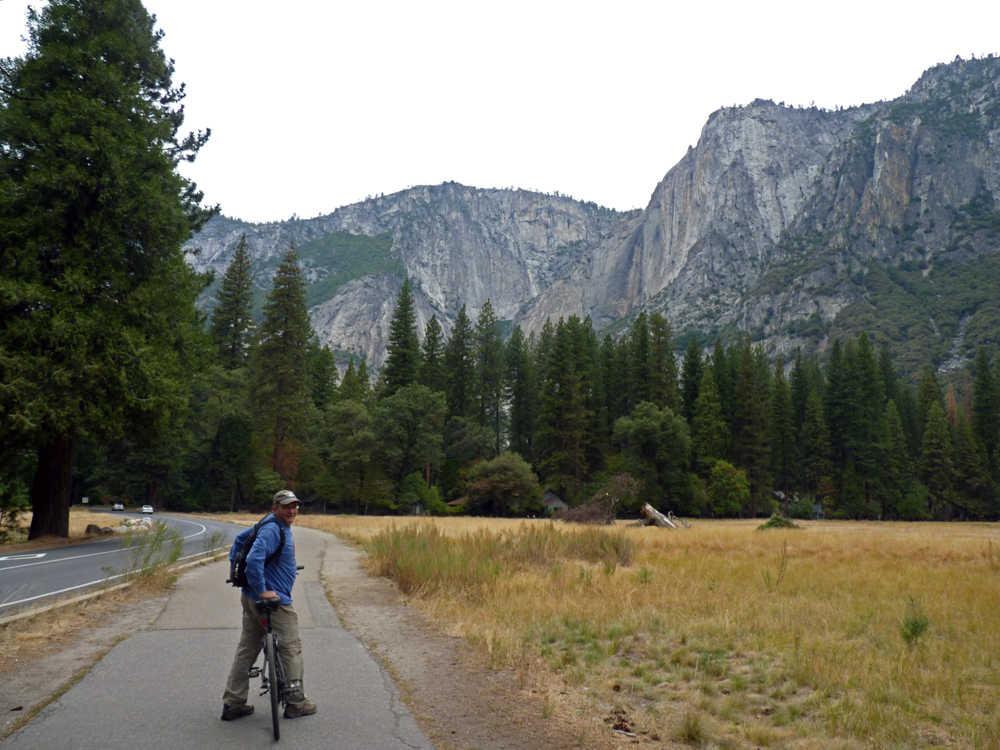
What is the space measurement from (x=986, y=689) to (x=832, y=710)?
5.95ft

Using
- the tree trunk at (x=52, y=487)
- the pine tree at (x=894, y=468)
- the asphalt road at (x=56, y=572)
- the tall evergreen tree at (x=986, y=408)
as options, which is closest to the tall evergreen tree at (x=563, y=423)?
the pine tree at (x=894, y=468)

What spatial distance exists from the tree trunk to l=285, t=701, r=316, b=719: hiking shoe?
55.2ft

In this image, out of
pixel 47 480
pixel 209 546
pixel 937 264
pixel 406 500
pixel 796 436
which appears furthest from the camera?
pixel 937 264

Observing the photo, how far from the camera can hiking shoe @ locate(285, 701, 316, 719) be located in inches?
192

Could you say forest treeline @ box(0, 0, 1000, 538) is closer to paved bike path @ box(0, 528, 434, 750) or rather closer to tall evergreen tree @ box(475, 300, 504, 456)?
tall evergreen tree @ box(475, 300, 504, 456)

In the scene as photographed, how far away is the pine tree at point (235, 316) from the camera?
59.3m

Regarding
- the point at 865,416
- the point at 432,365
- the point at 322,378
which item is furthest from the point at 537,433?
the point at 865,416

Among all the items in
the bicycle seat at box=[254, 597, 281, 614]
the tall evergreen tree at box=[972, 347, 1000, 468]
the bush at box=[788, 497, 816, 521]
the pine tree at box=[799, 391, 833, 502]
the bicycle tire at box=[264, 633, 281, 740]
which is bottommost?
the bush at box=[788, 497, 816, 521]

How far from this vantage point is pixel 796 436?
65438mm

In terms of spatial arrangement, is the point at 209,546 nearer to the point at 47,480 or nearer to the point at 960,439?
the point at 47,480

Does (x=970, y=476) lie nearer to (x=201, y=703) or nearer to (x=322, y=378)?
(x=322, y=378)

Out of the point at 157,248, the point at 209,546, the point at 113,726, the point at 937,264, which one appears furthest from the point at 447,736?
the point at 937,264

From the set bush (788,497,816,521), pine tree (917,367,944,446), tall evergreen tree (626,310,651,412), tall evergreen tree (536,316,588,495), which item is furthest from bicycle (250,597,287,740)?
pine tree (917,367,944,446)

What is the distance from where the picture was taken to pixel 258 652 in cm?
499
